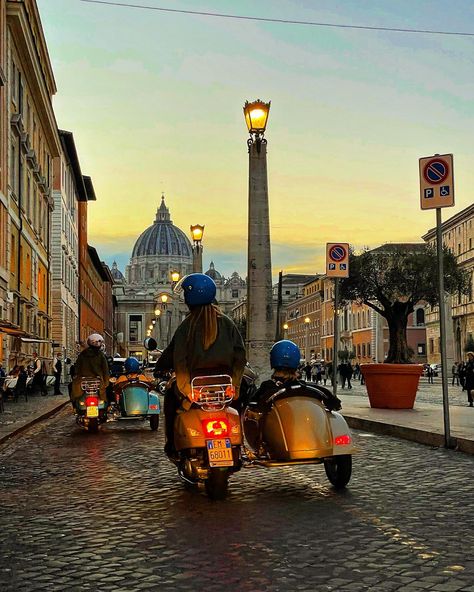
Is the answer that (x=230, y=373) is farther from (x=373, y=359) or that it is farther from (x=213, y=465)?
(x=373, y=359)

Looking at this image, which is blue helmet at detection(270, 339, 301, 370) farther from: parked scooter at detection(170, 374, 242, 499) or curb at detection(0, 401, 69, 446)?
curb at detection(0, 401, 69, 446)

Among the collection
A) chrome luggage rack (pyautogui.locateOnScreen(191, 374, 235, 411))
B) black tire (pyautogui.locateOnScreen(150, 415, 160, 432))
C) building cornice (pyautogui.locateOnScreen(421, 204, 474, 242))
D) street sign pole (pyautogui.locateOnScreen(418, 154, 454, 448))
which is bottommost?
black tire (pyautogui.locateOnScreen(150, 415, 160, 432))

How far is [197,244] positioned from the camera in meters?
33.0

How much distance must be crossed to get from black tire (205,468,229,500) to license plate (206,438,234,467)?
0.22 feet

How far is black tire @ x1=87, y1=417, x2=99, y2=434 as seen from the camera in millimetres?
15055

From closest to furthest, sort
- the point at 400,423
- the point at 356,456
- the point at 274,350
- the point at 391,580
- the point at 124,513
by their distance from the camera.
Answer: the point at 391,580, the point at 124,513, the point at 274,350, the point at 356,456, the point at 400,423

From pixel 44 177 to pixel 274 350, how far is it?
3730 centimetres

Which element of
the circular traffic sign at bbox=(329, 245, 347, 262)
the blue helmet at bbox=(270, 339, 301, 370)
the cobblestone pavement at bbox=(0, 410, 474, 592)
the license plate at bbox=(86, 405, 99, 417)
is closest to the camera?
the cobblestone pavement at bbox=(0, 410, 474, 592)

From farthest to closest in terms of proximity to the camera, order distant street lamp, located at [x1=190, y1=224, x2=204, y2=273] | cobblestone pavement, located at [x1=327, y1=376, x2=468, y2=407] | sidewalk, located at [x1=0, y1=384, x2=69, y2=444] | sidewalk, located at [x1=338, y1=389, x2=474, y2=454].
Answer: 1. distant street lamp, located at [x1=190, y1=224, x2=204, y2=273]
2. cobblestone pavement, located at [x1=327, y1=376, x2=468, y2=407]
3. sidewalk, located at [x1=0, y1=384, x2=69, y2=444]
4. sidewalk, located at [x1=338, y1=389, x2=474, y2=454]

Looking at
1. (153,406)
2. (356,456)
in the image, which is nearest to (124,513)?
(356,456)

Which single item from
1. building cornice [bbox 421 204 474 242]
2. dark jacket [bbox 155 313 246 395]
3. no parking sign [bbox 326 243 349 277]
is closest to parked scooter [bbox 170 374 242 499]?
dark jacket [bbox 155 313 246 395]

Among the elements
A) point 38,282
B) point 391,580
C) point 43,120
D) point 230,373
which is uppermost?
point 43,120

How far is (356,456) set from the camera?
1071cm

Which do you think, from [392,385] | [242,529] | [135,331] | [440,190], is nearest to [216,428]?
[242,529]
